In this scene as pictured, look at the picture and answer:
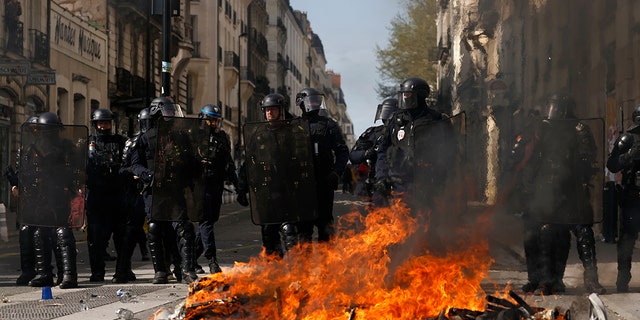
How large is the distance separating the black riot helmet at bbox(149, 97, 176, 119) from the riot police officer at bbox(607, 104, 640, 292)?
3.88 m

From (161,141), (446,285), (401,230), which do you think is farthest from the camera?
(161,141)

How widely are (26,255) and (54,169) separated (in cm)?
89

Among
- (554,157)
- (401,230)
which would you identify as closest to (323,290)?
(401,230)

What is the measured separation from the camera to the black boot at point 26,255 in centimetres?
1010

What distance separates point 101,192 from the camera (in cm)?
1033

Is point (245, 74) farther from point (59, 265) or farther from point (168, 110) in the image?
point (168, 110)

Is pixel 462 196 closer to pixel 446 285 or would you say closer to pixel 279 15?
pixel 446 285

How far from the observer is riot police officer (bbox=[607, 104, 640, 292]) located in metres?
9.00

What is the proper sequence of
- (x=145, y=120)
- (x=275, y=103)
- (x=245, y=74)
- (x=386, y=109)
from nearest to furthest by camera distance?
(x=275, y=103) < (x=145, y=120) < (x=386, y=109) < (x=245, y=74)

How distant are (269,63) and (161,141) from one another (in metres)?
70.6

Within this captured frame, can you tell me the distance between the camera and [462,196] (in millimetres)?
7887

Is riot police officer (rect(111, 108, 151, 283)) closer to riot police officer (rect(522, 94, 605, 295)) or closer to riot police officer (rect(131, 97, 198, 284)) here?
riot police officer (rect(131, 97, 198, 284))

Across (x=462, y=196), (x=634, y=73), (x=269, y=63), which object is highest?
(x=269, y=63)

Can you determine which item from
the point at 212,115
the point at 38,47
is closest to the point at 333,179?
the point at 212,115
